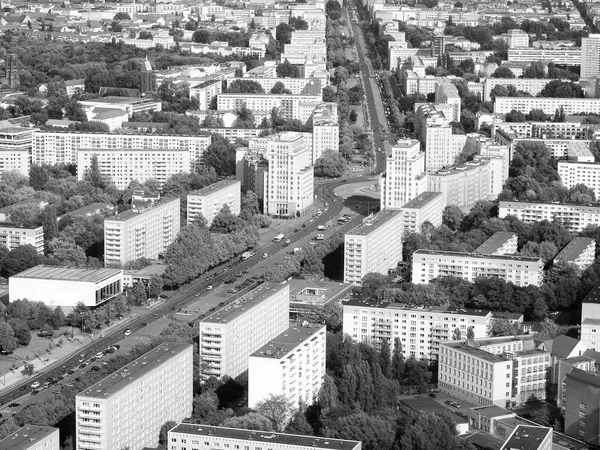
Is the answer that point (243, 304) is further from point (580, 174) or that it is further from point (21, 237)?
point (580, 174)

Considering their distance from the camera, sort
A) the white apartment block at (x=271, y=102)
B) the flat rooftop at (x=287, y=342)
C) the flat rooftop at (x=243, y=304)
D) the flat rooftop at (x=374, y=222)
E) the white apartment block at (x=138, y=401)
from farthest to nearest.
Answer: the white apartment block at (x=271, y=102) → the flat rooftop at (x=374, y=222) → the flat rooftop at (x=243, y=304) → the flat rooftop at (x=287, y=342) → the white apartment block at (x=138, y=401)

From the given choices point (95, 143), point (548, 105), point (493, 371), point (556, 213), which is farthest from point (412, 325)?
point (548, 105)

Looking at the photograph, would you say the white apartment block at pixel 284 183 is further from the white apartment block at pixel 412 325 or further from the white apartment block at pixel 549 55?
the white apartment block at pixel 549 55

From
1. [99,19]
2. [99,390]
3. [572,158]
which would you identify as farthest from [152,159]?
[99,19]

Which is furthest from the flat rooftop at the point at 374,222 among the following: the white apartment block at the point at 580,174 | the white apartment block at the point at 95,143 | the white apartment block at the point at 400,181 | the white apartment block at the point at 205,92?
the white apartment block at the point at 205,92

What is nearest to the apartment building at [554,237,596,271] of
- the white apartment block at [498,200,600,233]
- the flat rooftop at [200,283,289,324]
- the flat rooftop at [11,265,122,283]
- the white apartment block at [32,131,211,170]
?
the white apartment block at [498,200,600,233]

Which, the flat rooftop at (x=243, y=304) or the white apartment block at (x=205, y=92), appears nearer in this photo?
the flat rooftop at (x=243, y=304)
